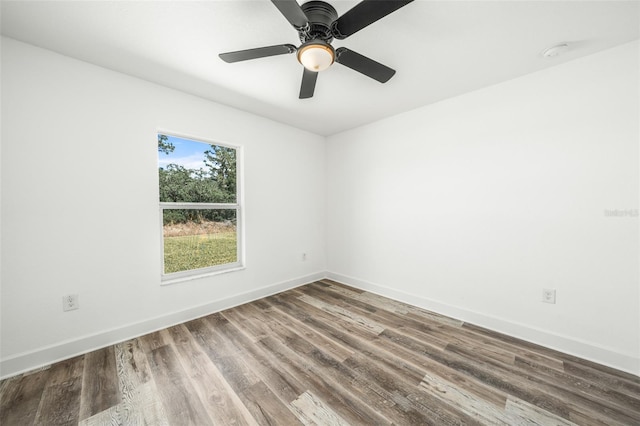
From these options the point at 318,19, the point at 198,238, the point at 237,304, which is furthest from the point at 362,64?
the point at 237,304

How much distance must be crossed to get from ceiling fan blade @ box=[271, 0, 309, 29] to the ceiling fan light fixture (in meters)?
0.11

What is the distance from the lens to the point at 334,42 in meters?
1.84

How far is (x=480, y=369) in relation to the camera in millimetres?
1837

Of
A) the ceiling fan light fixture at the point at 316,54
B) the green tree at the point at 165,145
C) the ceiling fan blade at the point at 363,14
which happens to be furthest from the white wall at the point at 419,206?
the ceiling fan blade at the point at 363,14

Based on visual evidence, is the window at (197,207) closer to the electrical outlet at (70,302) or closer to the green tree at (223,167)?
the green tree at (223,167)

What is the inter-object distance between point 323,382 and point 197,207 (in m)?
2.18

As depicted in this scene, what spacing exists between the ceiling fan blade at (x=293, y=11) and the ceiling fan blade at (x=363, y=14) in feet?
0.69

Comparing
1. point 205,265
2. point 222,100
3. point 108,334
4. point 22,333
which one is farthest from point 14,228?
point 222,100

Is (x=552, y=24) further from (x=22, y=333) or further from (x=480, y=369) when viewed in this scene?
(x=22, y=333)

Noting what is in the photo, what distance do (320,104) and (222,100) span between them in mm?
1125

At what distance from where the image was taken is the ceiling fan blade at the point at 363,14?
1.21 metres

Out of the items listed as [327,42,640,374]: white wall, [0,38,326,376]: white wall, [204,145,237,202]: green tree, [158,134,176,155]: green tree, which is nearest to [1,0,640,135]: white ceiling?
[0,38,326,376]: white wall

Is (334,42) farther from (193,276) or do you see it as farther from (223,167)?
(193,276)

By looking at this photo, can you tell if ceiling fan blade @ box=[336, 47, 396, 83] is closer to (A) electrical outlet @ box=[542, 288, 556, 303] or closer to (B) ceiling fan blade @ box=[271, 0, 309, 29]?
(B) ceiling fan blade @ box=[271, 0, 309, 29]
